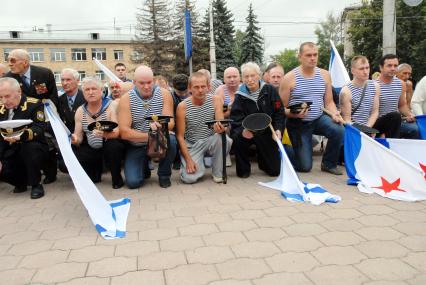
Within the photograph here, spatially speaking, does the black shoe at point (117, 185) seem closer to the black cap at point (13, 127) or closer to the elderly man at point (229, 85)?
the black cap at point (13, 127)

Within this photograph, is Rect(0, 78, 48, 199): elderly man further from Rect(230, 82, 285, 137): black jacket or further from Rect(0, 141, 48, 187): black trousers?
Rect(230, 82, 285, 137): black jacket

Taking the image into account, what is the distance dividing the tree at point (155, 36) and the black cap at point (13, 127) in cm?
3547

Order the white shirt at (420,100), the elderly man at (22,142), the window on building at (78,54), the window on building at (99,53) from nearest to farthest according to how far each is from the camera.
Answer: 1. the elderly man at (22,142)
2. the white shirt at (420,100)
3. the window on building at (78,54)
4. the window on building at (99,53)

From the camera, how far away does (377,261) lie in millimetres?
2545

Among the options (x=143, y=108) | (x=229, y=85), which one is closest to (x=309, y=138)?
(x=229, y=85)

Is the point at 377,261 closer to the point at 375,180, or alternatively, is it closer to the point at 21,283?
the point at 375,180

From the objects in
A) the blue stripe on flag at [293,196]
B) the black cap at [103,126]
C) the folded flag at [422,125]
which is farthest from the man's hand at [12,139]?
the folded flag at [422,125]

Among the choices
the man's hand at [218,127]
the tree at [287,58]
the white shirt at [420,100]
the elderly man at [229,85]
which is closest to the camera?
the man's hand at [218,127]

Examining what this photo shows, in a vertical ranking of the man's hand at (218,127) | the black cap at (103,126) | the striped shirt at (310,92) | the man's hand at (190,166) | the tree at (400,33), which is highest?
the tree at (400,33)

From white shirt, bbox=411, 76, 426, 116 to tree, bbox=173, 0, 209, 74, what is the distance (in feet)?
104

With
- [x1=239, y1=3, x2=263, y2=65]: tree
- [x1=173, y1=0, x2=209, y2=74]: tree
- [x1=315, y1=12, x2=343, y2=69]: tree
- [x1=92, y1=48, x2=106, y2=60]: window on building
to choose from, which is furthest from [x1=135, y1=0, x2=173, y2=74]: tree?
[x1=315, y1=12, x2=343, y2=69]: tree

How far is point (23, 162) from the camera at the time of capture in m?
4.83

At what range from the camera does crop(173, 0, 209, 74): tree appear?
3709 centimetres

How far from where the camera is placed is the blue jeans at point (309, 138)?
17.3 ft
